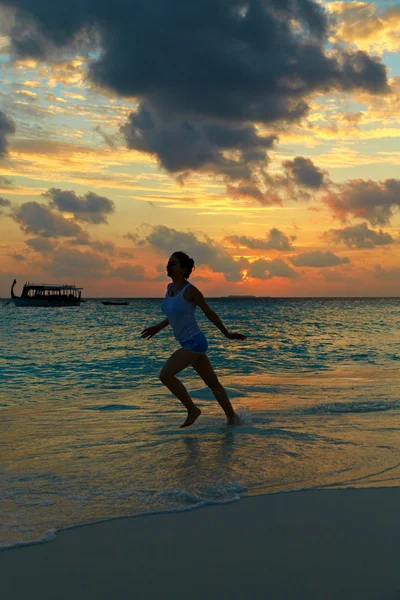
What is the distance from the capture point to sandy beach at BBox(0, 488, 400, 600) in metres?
2.63

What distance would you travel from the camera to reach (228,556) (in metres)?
2.96

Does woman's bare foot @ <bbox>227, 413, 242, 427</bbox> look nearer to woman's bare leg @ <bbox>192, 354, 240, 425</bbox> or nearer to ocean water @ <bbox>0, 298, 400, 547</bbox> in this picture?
woman's bare leg @ <bbox>192, 354, 240, 425</bbox>

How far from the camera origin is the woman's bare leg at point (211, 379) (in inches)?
259

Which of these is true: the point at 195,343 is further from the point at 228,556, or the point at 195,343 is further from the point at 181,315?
the point at 228,556

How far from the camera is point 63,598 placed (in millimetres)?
2578

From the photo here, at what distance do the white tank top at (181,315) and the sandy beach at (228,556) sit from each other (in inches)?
111

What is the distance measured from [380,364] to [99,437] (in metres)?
10.8

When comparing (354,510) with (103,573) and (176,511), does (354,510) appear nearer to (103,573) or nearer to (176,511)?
(176,511)

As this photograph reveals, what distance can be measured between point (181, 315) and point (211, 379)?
0.96 metres

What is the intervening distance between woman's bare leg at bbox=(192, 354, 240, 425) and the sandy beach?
2.93m

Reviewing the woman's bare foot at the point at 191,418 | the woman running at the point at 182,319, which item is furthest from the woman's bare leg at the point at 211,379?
the woman's bare foot at the point at 191,418

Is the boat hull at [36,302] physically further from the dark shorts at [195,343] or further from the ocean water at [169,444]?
the dark shorts at [195,343]

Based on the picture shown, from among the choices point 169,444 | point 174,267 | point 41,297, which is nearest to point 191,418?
point 169,444

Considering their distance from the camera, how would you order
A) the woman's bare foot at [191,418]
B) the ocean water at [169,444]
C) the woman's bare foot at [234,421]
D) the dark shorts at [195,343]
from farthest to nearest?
the woman's bare foot at [234,421], the woman's bare foot at [191,418], the dark shorts at [195,343], the ocean water at [169,444]
